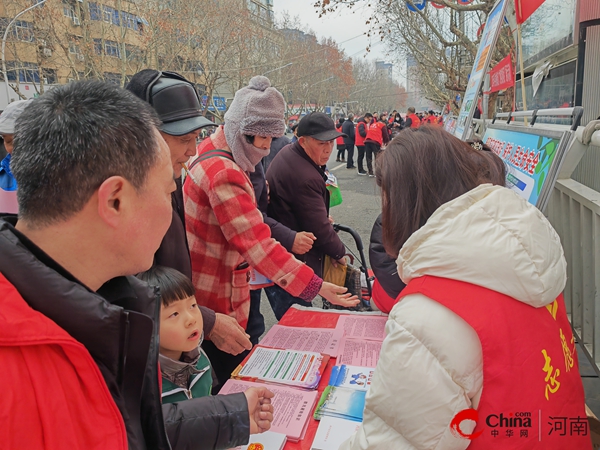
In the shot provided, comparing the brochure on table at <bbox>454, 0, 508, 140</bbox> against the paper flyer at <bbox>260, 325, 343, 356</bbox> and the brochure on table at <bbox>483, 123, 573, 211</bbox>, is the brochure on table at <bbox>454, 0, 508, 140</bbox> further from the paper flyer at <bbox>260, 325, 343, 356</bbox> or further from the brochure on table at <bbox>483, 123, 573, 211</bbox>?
the paper flyer at <bbox>260, 325, 343, 356</bbox>

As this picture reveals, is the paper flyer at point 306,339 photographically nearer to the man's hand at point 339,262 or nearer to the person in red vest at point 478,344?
the person in red vest at point 478,344

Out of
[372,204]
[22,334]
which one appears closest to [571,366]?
[22,334]

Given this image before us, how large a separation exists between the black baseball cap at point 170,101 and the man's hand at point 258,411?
39.3 inches

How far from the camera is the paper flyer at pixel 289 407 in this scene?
1401 mm

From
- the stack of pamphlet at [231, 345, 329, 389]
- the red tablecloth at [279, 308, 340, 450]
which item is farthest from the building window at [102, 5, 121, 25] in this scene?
the stack of pamphlet at [231, 345, 329, 389]

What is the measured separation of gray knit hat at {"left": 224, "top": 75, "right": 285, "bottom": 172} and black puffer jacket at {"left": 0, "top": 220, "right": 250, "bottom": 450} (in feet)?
4.18

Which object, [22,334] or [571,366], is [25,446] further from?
[571,366]

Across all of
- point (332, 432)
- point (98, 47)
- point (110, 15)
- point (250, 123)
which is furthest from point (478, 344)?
point (98, 47)

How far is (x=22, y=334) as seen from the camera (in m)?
0.62

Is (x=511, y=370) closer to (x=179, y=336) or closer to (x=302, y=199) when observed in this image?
(x=179, y=336)

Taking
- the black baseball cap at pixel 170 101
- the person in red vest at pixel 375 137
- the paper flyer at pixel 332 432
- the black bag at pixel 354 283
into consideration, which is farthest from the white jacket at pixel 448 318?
the person in red vest at pixel 375 137

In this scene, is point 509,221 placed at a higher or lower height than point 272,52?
lower

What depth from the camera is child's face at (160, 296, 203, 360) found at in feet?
5.07

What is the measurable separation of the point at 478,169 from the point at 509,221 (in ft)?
1.36
